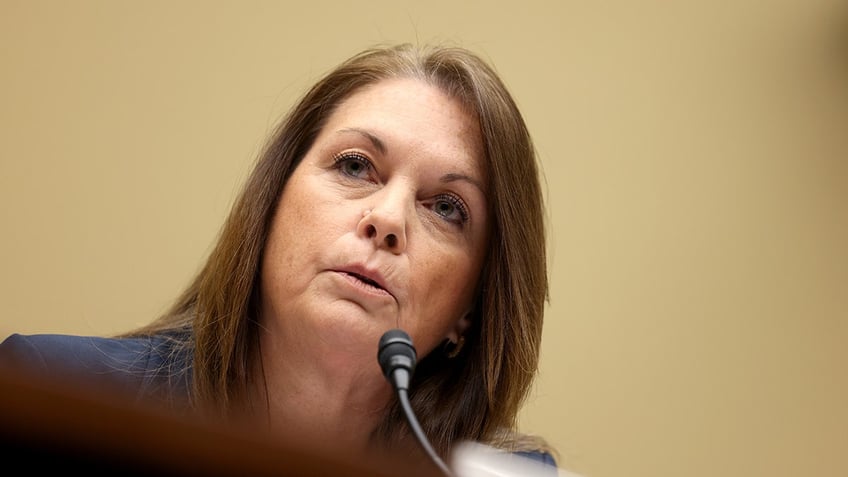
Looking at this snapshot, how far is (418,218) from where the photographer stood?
3.78 feet

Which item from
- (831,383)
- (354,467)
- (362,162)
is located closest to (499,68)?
(362,162)

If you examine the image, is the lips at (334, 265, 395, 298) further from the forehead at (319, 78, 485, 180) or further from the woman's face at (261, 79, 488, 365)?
the forehead at (319, 78, 485, 180)

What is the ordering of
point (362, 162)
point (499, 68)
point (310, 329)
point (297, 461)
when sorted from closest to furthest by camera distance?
1. point (297, 461)
2. point (310, 329)
3. point (362, 162)
4. point (499, 68)

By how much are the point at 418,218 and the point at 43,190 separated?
77 centimetres

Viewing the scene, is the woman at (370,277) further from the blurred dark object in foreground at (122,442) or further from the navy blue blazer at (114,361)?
the blurred dark object in foreground at (122,442)

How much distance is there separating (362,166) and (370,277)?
171 millimetres

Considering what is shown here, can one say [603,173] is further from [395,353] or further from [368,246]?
[395,353]

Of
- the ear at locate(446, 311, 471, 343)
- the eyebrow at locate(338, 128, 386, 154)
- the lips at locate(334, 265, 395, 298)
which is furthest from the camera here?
the ear at locate(446, 311, 471, 343)

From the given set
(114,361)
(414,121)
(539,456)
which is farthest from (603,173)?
(114,361)

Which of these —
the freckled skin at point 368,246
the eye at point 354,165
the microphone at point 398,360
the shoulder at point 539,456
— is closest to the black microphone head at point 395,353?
the microphone at point 398,360

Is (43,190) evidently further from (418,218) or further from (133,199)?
(418,218)

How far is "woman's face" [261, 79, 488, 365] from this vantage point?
3.46 feet

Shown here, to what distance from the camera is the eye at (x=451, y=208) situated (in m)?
1.19

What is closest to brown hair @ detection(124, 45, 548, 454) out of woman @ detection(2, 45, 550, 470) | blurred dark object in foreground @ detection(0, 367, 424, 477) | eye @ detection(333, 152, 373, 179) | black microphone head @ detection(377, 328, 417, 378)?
woman @ detection(2, 45, 550, 470)
